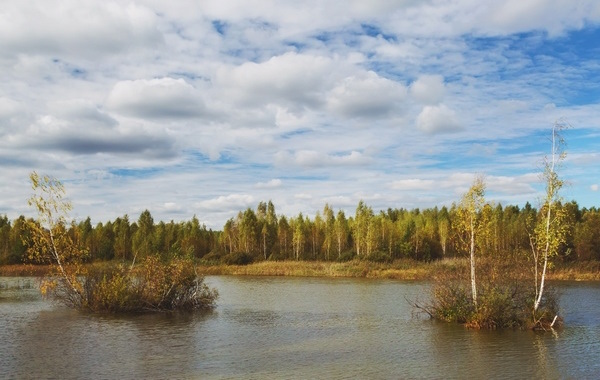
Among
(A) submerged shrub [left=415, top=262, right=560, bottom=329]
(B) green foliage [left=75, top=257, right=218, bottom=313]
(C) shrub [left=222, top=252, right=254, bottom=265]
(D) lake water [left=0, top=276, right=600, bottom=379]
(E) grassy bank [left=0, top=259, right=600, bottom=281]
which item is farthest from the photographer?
(C) shrub [left=222, top=252, right=254, bottom=265]

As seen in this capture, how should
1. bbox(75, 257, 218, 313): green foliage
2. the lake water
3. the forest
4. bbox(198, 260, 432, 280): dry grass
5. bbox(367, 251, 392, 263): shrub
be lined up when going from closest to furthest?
the lake water
bbox(75, 257, 218, 313): green foliage
bbox(198, 260, 432, 280): dry grass
bbox(367, 251, 392, 263): shrub
the forest

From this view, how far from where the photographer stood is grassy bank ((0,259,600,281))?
63.6 metres

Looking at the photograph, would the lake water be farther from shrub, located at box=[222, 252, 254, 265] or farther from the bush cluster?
shrub, located at box=[222, 252, 254, 265]

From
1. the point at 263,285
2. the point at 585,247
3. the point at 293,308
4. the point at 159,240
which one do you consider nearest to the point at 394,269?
the point at 263,285

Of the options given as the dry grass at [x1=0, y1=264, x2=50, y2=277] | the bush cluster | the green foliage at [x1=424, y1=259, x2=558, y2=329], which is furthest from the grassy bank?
the bush cluster

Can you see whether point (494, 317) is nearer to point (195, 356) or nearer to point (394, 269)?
point (195, 356)

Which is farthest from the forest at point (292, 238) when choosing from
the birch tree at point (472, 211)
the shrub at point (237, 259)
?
the birch tree at point (472, 211)

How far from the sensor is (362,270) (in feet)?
222

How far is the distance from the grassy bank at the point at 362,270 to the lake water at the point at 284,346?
2995cm

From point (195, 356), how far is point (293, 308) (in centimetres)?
1587

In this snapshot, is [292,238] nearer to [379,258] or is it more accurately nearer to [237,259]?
[237,259]

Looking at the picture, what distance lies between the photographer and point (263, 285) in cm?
5462

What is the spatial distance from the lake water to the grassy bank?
2995cm

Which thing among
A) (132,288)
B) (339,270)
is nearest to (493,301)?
(132,288)
